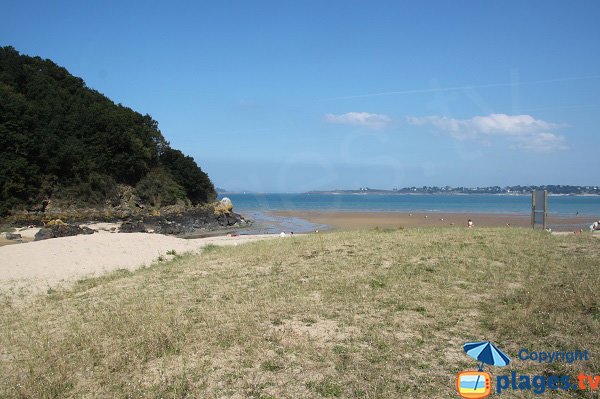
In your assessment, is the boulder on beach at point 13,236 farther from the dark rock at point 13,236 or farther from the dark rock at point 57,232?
the dark rock at point 57,232

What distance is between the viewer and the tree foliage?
38656 millimetres

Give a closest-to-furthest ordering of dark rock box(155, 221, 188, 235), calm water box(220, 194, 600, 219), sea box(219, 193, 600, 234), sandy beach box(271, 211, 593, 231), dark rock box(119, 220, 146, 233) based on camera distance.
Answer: dark rock box(119, 220, 146, 233)
dark rock box(155, 221, 188, 235)
sandy beach box(271, 211, 593, 231)
sea box(219, 193, 600, 234)
calm water box(220, 194, 600, 219)

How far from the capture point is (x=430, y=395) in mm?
4578

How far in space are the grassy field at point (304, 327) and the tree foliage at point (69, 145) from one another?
107 feet

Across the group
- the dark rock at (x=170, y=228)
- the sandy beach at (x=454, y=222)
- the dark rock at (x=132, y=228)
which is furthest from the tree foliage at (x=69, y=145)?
the sandy beach at (x=454, y=222)

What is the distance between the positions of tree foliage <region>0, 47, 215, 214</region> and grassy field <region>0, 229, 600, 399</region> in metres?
32.5

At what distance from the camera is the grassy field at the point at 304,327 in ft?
16.5

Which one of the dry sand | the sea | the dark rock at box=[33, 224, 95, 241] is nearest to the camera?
the dry sand

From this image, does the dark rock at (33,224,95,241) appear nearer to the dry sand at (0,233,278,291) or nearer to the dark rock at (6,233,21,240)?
the dark rock at (6,233,21,240)

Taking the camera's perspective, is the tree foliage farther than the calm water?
No

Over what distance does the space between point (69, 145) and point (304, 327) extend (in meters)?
44.0

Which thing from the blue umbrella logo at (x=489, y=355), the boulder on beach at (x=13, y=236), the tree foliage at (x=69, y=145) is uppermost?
the tree foliage at (x=69, y=145)

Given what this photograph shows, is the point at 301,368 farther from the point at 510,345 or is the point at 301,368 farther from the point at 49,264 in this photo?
the point at 49,264

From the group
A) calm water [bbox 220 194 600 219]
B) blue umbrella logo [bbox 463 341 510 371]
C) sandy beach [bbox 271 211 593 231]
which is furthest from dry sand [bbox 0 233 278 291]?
calm water [bbox 220 194 600 219]
